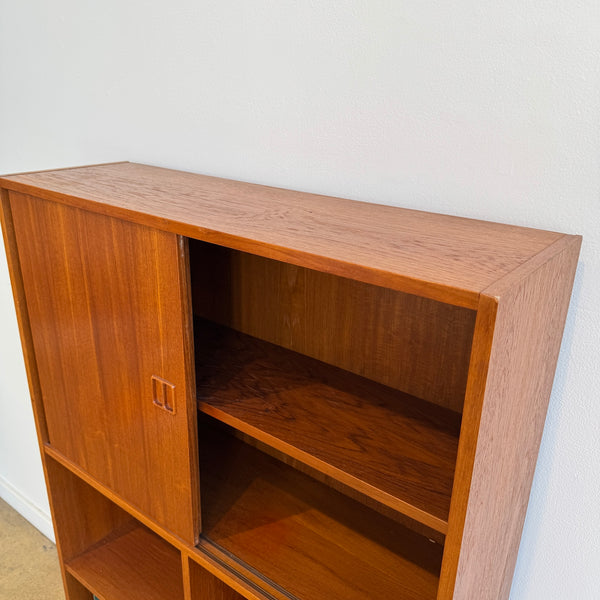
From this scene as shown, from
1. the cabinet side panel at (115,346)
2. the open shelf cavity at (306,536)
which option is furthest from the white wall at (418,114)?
the cabinet side panel at (115,346)

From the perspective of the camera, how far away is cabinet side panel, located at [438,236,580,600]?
1.61ft

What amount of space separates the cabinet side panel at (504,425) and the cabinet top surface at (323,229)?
3 cm

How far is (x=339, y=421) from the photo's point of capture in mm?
747

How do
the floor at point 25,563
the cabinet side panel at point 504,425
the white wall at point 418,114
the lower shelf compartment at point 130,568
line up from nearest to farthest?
the cabinet side panel at point 504,425, the white wall at point 418,114, the lower shelf compartment at point 130,568, the floor at point 25,563

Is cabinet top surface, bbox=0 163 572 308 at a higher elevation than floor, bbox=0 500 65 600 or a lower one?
higher

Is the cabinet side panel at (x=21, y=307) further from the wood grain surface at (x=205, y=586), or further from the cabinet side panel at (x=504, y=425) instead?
the cabinet side panel at (x=504, y=425)

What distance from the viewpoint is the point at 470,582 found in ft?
1.98

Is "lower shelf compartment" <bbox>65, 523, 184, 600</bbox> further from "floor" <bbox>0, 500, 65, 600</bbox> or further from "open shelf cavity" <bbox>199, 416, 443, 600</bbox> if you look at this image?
"floor" <bbox>0, 500, 65, 600</bbox>

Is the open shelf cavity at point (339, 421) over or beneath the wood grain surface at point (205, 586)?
over

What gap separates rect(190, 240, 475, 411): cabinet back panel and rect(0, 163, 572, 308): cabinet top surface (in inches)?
4.7

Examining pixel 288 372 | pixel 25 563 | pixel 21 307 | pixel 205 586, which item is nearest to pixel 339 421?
pixel 288 372

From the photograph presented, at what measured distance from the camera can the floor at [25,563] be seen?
1576 millimetres

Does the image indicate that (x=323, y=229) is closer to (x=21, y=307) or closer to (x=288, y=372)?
(x=288, y=372)

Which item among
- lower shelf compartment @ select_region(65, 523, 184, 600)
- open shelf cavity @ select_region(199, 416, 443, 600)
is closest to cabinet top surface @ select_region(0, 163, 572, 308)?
open shelf cavity @ select_region(199, 416, 443, 600)
